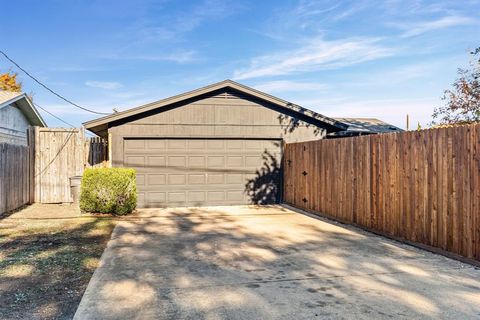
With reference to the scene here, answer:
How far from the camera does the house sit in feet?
36.1

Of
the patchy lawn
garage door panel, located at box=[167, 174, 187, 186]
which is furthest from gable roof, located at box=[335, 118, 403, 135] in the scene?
the patchy lawn

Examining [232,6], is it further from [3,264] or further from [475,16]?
[3,264]

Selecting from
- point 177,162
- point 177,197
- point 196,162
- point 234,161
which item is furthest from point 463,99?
point 177,197

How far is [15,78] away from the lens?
27875 millimetres

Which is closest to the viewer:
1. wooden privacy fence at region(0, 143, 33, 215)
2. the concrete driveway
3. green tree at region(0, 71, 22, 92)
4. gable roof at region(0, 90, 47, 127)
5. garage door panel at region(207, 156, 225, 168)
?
the concrete driveway

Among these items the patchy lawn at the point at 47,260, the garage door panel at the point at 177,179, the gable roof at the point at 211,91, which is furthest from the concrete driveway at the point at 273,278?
the gable roof at the point at 211,91

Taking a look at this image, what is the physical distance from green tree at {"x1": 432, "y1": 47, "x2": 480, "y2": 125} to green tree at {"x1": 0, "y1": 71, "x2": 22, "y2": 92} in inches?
1112

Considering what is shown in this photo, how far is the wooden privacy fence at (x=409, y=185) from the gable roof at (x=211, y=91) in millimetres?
2368

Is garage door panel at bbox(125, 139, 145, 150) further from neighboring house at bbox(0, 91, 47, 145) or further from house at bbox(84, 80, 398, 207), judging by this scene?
neighboring house at bbox(0, 91, 47, 145)

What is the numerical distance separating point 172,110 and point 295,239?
6123 mm

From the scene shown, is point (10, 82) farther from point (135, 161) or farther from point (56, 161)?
point (135, 161)

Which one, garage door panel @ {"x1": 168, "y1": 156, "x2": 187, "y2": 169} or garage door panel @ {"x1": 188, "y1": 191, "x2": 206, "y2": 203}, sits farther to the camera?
garage door panel @ {"x1": 188, "y1": 191, "x2": 206, "y2": 203}

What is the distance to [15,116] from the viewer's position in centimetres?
1457

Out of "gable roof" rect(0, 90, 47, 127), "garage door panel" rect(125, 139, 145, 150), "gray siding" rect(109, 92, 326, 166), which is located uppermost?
"gable roof" rect(0, 90, 47, 127)
